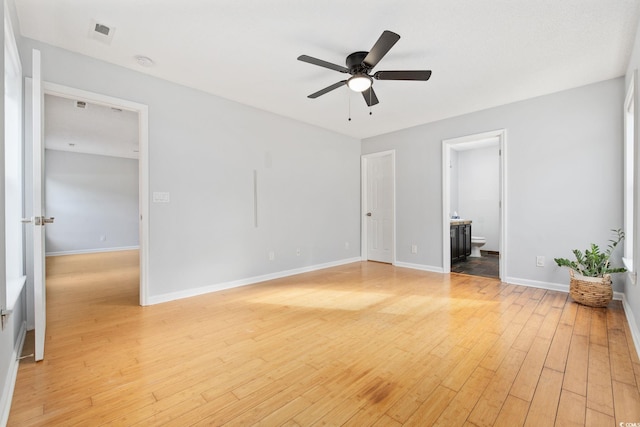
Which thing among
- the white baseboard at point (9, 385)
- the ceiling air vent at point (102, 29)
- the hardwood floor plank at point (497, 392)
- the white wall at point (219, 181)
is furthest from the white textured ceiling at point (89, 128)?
the hardwood floor plank at point (497, 392)

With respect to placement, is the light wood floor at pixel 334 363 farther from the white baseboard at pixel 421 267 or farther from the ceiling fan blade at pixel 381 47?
the ceiling fan blade at pixel 381 47

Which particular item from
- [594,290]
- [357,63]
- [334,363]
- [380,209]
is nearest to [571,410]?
[334,363]

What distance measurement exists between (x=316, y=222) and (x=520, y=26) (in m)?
3.59

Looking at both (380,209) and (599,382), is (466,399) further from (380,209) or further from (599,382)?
(380,209)

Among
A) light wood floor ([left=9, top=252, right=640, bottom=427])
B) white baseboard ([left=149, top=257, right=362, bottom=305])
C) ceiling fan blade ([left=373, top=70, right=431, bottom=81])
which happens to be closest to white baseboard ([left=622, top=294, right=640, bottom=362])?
light wood floor ([left=9, top=252, right=640, bottom=427])

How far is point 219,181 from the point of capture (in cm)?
373

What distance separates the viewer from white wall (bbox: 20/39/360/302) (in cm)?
316

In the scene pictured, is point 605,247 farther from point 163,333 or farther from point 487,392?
point 163,333

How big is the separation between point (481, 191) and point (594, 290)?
4297 millimetres

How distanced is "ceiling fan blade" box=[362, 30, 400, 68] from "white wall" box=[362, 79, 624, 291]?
266cm

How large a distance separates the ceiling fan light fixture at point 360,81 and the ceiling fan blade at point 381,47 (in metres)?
0.12

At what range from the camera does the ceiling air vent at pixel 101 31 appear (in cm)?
233

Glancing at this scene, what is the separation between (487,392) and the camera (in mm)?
1617

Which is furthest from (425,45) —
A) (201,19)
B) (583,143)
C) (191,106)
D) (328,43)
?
(191,106)
